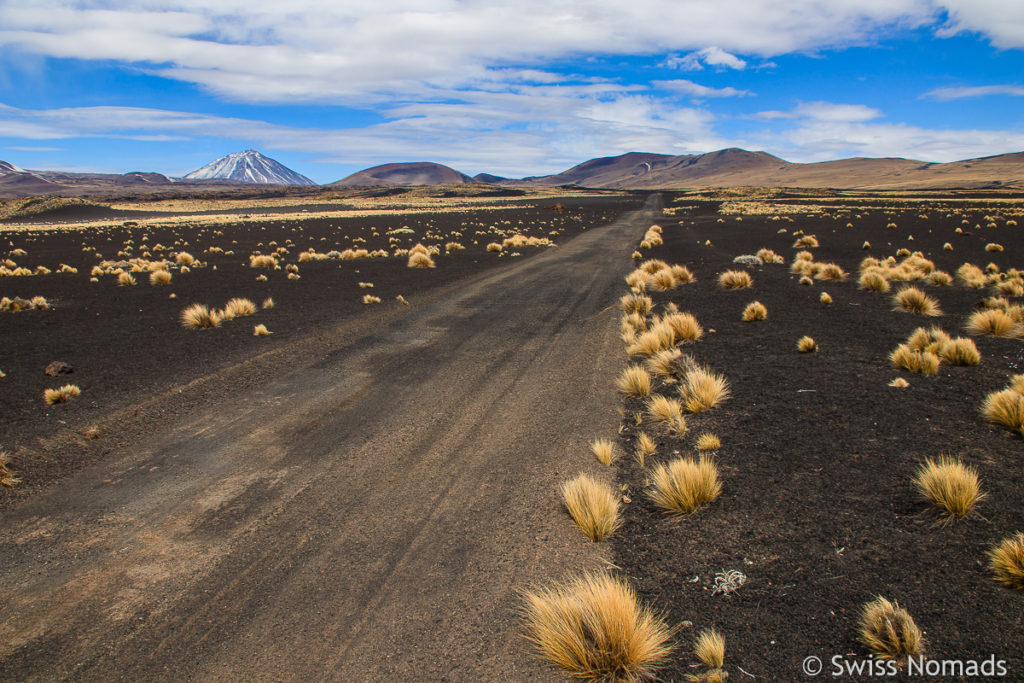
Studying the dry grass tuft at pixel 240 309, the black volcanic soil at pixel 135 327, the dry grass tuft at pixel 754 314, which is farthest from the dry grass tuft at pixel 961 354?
the dry grass tuft at pixel 240 309

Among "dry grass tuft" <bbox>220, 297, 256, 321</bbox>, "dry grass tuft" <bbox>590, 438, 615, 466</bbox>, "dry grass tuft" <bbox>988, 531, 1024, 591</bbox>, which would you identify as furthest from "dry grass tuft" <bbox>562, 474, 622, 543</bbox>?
"dry grass tuft" <bbox>220, 297, 256, 321</bbox>

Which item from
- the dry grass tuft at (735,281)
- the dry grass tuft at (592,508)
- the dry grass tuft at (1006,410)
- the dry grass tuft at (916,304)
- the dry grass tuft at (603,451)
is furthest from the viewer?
the dry grass tuft at (735,281)

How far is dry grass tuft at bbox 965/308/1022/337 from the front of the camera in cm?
926

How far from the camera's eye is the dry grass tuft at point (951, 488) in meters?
4.03

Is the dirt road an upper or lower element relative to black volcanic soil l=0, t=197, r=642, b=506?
lower

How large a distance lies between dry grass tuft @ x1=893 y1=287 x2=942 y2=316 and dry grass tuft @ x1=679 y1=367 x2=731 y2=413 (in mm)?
7070

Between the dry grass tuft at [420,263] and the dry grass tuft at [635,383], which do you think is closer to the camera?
the dry grass tuft at [635,383]

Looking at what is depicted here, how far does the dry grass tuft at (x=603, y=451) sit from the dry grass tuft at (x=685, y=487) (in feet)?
2.21

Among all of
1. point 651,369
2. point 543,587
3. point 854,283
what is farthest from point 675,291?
point 543,587

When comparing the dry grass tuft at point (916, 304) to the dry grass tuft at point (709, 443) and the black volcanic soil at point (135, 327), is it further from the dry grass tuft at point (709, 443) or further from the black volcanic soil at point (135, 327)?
the black volcanic soil at point (135, 327)

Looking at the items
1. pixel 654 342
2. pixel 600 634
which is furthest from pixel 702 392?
pixel 600 634

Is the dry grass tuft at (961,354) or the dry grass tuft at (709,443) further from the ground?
the dry grass tuft at (961,354)

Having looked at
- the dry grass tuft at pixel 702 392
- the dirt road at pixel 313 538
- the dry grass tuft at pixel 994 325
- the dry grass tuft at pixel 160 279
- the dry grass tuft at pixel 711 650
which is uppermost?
the dry grass tuft at pixel 160 279

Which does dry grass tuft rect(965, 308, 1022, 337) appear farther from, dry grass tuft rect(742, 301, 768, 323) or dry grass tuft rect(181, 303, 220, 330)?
dry grass tuft rect(181, 303, 220, 330)
